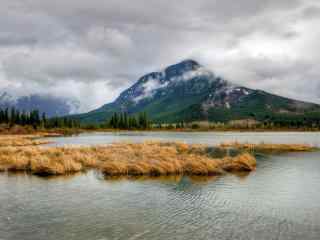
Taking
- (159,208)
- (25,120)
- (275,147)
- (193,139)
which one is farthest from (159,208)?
(25,120)

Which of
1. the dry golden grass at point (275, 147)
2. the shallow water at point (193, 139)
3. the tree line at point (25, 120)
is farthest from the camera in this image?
the tree line at point (25, 120)

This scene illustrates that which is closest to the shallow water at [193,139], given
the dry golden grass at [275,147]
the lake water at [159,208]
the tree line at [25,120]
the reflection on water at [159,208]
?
the dry golden grass at [275,147]

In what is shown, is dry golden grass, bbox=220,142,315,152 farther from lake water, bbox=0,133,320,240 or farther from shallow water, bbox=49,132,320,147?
lake water, bbox=0,133,320,240

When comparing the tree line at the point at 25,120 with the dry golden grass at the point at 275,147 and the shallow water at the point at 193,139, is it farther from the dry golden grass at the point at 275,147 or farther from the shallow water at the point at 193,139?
the dry golden grass at the point at 275,147

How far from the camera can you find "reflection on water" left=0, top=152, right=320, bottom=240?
14984 millimetres

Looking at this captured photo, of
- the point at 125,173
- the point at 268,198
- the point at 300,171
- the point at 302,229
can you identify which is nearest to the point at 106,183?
the point at 125,173

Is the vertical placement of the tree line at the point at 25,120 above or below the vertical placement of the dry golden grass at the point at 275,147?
above

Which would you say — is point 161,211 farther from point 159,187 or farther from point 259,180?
point 259,180

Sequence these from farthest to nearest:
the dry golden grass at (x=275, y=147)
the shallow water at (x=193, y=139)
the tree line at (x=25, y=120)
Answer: the tree line at (x=25, y=120) → the shallow water at (x=193, y=139) → the dry golden grass at (x=275, y=147)

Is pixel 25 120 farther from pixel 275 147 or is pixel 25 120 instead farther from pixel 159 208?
pixel 159 208

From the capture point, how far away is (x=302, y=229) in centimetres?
1555

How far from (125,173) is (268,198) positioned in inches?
584

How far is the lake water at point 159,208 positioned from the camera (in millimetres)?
14969

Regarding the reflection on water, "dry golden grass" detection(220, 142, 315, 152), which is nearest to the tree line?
"dry golden grass" detection(220, 142, 315, 152)
